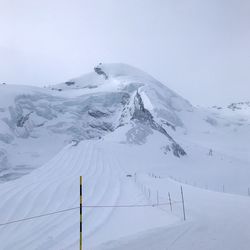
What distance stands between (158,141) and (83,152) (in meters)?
28.6

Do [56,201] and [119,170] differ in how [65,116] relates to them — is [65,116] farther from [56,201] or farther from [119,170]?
[56,201]

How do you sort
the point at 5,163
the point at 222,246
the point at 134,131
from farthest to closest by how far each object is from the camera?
the point at 5,163 < the point at 134,131 < the point at 222,246

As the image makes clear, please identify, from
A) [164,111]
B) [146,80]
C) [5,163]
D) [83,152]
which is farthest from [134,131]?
[146,80]

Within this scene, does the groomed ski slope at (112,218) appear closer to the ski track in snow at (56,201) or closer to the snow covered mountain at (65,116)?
the ski track in snow at (56,201)

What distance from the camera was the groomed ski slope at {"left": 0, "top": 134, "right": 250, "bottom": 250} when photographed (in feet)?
34.8

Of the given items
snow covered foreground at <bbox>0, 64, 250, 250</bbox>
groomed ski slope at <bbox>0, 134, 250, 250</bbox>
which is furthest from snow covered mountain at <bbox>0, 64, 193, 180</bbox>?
groomed ski slope at <bbox>0, 134, 250, 250</bbox>

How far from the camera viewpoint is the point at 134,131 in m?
87.2

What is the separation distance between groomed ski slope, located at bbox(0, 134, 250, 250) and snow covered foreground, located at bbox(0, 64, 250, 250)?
65 millimetres

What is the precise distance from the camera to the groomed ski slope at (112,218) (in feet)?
34.8

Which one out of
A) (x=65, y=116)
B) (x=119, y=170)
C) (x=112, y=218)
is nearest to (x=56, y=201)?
(x=112, y=218)

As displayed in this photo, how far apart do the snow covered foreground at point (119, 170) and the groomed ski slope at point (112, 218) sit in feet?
0.21

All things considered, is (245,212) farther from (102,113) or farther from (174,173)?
(102,113)

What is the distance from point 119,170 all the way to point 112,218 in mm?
34044

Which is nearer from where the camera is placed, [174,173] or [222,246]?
[222,246]
